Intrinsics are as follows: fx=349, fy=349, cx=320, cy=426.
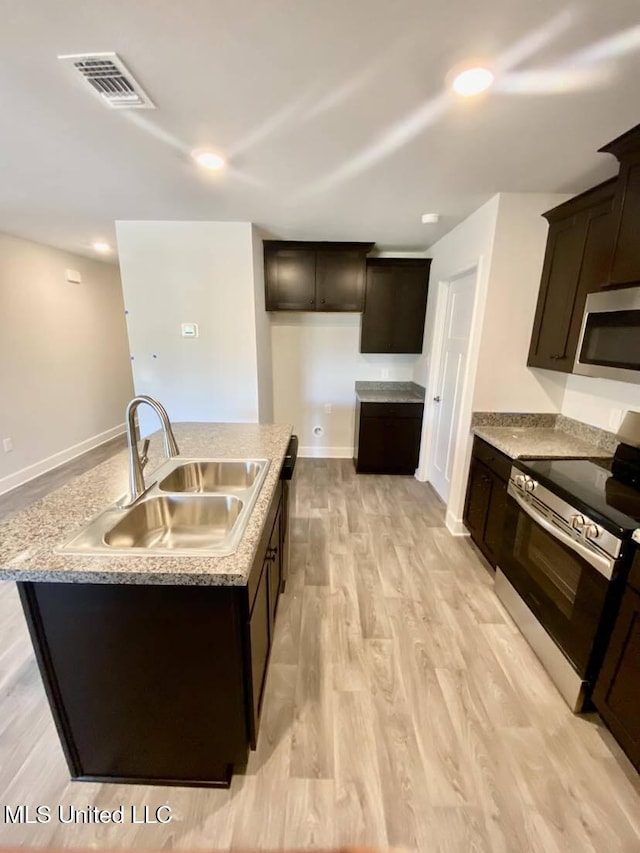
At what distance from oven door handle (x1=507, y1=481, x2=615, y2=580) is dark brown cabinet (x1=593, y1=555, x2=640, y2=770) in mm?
76

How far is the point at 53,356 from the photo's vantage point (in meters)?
4.05

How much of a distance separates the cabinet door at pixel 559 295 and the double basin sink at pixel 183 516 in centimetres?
196

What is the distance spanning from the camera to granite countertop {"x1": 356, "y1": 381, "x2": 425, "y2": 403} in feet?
12.5

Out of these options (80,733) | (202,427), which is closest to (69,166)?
(202,427)

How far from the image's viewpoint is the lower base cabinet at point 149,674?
1.06m

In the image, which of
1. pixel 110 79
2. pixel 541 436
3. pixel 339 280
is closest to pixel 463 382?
pixel 541 436

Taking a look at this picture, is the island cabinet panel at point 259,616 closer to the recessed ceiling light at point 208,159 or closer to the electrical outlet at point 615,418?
the recessed ceiling light at point 208,159

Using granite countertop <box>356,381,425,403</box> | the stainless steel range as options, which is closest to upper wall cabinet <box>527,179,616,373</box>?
the stainless steel range

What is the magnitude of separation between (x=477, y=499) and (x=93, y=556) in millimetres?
2393

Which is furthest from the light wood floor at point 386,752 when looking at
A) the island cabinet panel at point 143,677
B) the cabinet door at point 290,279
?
the cabinet door at point 290,279

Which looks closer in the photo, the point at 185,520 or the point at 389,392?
the point at 185,520

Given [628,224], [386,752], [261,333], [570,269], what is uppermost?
[628,224]

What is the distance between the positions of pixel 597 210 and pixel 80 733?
331cm

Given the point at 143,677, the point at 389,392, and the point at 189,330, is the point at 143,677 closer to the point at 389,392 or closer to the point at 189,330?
the point at 189,330
